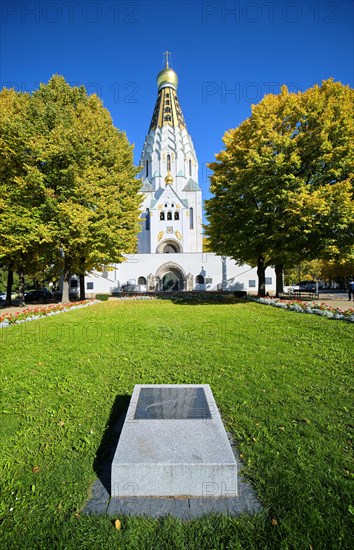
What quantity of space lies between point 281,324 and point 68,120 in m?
17.8

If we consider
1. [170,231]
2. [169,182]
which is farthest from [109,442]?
[169,182]

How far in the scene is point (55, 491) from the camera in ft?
8.91

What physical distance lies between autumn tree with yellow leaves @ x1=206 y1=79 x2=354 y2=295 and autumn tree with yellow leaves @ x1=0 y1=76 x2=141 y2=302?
8.33 meters

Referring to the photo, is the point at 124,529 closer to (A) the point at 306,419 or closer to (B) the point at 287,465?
(B) the point at 287,465

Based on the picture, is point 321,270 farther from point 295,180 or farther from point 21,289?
point 21,289

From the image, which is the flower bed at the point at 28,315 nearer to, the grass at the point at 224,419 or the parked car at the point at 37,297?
the grass at the point at 224,419

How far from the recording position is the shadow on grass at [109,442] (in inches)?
117

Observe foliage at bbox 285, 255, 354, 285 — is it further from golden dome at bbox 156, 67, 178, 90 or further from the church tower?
golden dome at bbox 156, 67, 178, 90

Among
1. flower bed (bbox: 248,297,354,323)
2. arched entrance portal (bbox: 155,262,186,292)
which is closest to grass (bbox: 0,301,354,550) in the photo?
flower bed (bbox: 248,297,354,323)

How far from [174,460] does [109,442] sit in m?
1.29

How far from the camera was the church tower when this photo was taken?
47.6m

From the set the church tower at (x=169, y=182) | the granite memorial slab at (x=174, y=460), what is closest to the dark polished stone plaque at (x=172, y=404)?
the granite memorial slab at (x=174, y=460)

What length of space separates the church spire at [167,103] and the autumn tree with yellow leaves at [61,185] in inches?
1768

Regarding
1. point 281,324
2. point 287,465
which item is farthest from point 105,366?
point 281,324
